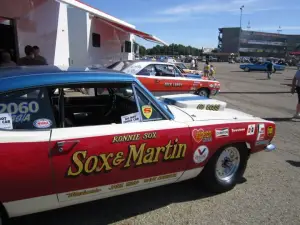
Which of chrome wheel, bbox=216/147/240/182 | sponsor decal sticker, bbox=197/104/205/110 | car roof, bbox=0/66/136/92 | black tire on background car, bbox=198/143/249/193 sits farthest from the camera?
sponsor decal sticker, bbox=197/104/205/110

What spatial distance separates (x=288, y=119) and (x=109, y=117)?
6555mm

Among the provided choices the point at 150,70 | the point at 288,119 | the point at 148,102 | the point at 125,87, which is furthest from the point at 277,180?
the point at 150,70

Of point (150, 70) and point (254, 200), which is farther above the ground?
point (150, 70)

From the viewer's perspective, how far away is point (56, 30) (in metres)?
8.71

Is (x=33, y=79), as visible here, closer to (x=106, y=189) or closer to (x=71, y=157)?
(x=71, y=157)

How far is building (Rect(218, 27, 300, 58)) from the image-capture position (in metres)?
110

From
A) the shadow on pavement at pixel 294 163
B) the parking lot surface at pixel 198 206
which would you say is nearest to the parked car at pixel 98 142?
the parking lot surface at pixel 198 206

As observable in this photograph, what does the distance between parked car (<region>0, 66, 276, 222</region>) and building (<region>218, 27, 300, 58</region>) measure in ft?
372

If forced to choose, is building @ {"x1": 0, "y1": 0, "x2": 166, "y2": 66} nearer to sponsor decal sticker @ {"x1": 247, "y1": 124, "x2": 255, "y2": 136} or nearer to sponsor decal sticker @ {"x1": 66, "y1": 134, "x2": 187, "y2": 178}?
sponsor decal sticker @ {"x1": 66, "y1": 134, "x2": 187, "y2": 178}

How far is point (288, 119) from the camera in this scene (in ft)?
26.3

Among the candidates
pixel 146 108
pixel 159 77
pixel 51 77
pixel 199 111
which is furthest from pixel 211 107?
pixel 159 77

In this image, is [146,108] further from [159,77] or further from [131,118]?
[159,77]

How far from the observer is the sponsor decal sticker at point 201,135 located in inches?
121

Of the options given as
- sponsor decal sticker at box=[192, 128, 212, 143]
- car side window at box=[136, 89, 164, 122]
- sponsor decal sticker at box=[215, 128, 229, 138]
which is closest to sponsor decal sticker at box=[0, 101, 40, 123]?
car side window at box=[136, 89, 164, 122]
